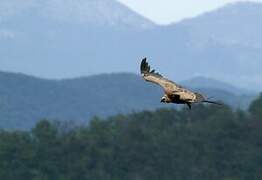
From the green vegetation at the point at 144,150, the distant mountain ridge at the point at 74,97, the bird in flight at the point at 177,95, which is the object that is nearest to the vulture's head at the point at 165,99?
the bird in flight at the point at 177,95

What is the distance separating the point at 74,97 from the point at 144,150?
135 meters

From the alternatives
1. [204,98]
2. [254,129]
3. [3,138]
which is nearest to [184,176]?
[254,129]

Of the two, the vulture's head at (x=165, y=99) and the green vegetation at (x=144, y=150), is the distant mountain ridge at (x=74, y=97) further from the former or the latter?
the vulture's head at (x=165, y=99)

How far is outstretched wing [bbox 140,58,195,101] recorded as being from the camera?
597 centimetres

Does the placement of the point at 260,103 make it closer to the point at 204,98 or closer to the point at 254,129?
the point at 254,129

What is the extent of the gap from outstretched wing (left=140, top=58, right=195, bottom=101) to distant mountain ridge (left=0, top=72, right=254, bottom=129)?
16481 centimetres

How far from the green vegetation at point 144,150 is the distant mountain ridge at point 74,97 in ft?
362

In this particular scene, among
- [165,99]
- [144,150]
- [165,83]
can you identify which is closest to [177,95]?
[165,99]

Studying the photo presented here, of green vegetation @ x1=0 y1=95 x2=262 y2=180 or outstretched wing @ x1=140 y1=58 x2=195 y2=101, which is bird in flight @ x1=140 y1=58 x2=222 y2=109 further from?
green vegetation @ x1=0 y1=95 x2=262 y2=180

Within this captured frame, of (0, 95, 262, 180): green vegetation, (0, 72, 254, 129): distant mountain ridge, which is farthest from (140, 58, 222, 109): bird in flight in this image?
(0, 72, 254, 129): distant mountain ridge

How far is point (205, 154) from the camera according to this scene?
6047 cm

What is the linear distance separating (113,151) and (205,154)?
5.00 m

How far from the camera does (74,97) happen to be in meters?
195

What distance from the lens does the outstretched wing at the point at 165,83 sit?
5968mm
